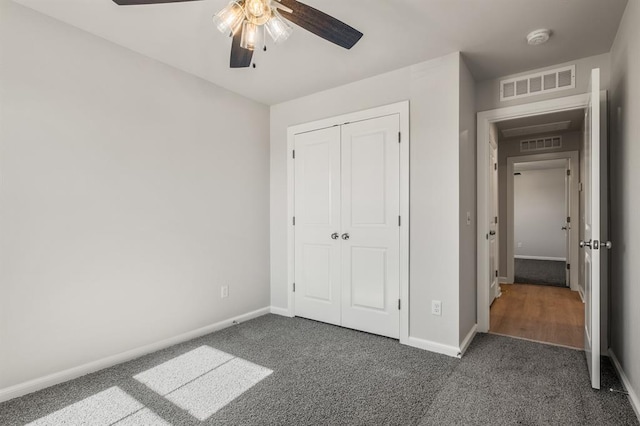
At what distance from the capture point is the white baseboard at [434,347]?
8.68 feet

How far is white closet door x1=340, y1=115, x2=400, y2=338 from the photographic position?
3008 mm

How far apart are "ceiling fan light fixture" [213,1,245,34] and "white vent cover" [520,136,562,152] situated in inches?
195

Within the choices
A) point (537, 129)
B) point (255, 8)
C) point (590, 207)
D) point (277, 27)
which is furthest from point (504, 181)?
point (255, 8)

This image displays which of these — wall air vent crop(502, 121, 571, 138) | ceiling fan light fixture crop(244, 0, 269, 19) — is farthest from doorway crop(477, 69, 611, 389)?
ceiling fan light fixture crop(244, 0, 269, 19)

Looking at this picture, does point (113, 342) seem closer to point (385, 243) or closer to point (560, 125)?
point (385, 243)

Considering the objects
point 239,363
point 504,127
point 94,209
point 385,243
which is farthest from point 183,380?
point 504,127

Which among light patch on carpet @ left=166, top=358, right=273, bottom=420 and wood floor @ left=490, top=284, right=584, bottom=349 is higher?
light patch on carpet @ left=166, top=358, right=273, bottom=420

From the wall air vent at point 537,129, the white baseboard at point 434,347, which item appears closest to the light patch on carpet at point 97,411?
the white baseboard at point 434,347

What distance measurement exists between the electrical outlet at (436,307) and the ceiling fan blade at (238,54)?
7.63 feet

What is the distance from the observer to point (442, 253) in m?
2.75

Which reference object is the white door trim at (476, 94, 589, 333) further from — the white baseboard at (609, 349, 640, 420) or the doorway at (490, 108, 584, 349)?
the white baseboard at (609, 349, 640, 420)

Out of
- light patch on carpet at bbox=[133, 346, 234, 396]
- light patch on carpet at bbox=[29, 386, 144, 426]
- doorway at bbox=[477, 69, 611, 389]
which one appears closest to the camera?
light patch on carpet at bbox=[29, 386, 144, 426]

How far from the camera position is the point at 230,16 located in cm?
161

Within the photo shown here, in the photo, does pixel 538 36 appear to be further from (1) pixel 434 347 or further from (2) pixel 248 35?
(1) pixel 434 347
